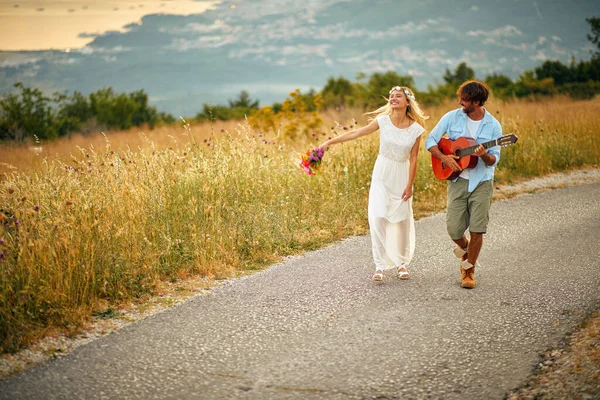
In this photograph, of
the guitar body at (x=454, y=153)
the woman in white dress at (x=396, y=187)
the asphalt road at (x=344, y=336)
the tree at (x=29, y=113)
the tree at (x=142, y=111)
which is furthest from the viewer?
the tree at (x=142, y=111)

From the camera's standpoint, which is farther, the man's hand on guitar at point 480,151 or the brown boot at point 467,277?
the brown boot at point 467,277

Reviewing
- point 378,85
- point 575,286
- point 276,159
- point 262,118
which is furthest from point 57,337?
point 378,85

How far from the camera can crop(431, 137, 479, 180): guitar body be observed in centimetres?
697

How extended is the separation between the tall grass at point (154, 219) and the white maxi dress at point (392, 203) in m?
1.57

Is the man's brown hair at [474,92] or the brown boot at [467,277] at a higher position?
the man's brown hair at [474,92]

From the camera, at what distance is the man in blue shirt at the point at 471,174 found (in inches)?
275

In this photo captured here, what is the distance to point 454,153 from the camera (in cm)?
712

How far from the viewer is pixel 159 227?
26.5ft

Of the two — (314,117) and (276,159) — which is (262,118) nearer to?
(314,117)

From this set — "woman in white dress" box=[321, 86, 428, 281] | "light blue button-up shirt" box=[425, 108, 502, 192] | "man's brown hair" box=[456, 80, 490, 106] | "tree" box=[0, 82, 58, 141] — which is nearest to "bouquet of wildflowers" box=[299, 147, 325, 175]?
"woman in white dress" box=[321, 86, 428, 281]

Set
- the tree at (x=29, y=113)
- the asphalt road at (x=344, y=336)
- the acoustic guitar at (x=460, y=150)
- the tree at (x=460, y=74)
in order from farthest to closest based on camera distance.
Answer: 1. the tree at (x=460, y=74)
2. the tree at (x=29, y=113)
3. the acoustic guitar at (x=460, y=150)
4. the asphalt road at (x=344, y=336)

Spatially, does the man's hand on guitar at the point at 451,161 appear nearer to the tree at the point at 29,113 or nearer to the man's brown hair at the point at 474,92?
the man's brown hair at the point at 474,92

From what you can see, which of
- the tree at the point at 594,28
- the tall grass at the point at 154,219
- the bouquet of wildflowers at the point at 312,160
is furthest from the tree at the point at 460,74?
the bouquet of wildflowers at the point at 312,160

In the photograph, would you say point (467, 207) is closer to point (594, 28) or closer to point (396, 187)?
point (396, 187)
